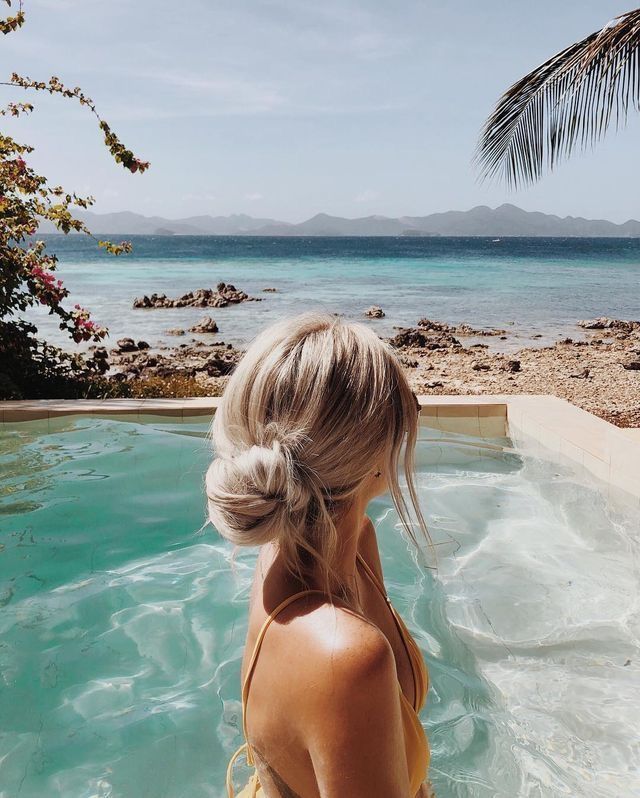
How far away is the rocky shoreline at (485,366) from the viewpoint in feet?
27.5

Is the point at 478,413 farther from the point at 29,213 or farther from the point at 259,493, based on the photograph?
the point at 259,493

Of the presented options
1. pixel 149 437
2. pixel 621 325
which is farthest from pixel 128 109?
pixel 149 437

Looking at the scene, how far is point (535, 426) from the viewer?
5605mm

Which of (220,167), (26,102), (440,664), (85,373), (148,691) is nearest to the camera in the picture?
(148,691)

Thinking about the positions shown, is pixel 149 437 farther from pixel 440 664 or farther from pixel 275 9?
pixel 275 9

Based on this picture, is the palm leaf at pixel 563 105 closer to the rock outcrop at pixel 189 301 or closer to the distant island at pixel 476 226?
the rock outcrop at pixel 189 301

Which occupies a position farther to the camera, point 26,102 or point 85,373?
point 85,373

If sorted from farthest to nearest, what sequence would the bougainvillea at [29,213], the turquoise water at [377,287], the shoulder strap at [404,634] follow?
the turquoise water at [377,287]
the bougainvillea at [29,213]
the shoulder strap at [404,634]

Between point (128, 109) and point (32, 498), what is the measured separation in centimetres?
2919

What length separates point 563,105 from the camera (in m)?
6.03

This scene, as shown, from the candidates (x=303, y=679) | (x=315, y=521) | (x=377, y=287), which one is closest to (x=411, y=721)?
(x=303, y=679)

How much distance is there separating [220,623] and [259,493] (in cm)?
278

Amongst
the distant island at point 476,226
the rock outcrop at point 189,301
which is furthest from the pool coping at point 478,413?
the distant island at point 476,226

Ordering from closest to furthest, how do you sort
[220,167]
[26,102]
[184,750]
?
[184,750], [26,102], [220,167]
